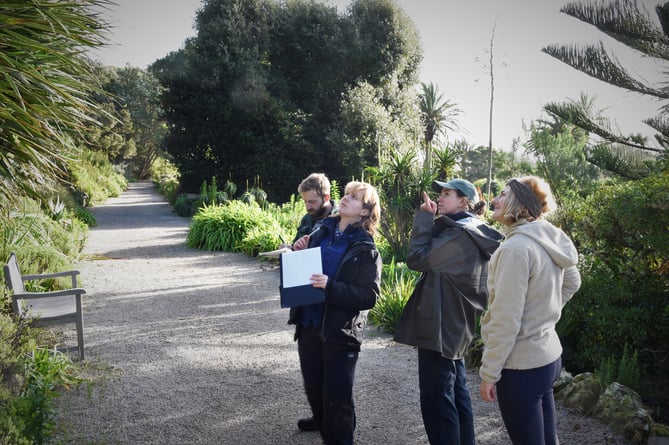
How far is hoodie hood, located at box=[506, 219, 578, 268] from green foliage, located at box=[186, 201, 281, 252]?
8.87 metres

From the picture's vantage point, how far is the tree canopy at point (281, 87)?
1959 cm

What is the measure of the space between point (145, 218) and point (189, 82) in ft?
18.5

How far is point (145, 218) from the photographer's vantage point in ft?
56.4

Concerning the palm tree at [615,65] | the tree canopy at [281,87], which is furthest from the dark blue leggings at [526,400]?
the tree canopy at [281,87]

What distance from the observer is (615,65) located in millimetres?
9297

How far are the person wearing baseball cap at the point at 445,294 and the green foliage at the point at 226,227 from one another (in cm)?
829

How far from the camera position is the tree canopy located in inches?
771

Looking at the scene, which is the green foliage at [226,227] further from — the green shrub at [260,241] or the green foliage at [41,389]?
the green foliage at [41,389]

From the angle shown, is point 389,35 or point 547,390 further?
point 389,35

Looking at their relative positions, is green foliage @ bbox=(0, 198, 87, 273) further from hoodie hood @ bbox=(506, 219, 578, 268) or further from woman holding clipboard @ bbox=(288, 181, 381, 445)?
hoodie hood @ bbox=(506, 219, 578, 268)

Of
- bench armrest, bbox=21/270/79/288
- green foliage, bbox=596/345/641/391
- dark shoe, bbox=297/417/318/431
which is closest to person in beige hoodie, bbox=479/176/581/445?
dark shoe, bbox=297/417/318/431

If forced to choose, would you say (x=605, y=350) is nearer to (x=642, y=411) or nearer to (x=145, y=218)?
(x=642, y=411)

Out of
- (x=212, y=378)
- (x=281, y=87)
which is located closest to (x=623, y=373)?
(x=212, y=378)

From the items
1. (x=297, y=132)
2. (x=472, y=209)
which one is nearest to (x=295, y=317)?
(x=472, y=209)
